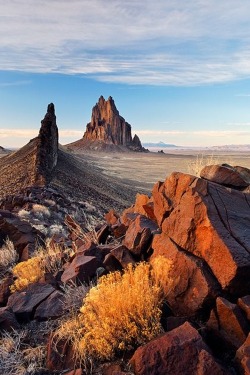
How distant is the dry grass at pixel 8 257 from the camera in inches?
359

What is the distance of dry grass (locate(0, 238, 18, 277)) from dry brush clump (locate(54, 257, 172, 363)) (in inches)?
162

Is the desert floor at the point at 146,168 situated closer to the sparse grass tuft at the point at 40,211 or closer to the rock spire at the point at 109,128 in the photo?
the sparse grass tuft at the point at 40,211

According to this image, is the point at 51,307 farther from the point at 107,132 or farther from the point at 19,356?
the point at 107,132

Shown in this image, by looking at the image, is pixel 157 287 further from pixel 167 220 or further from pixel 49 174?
pixel 49 174

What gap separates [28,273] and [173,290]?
3.13 meters

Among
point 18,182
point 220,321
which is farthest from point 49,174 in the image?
point 220,321

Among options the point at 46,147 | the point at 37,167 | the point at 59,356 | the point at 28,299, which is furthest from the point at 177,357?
the point at 46,147

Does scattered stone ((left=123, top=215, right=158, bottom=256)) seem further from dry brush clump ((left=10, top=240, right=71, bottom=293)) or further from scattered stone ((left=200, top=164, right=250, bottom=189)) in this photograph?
dry brush clump ((left=10, top=240, right=71, bottom=293))

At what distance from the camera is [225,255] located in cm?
A: 528

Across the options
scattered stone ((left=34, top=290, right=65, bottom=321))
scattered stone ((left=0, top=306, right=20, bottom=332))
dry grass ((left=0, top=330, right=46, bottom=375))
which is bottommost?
dry grass ((left=0, top=330, right=46, bottom=375))

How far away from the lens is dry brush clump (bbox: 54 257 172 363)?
488 cm

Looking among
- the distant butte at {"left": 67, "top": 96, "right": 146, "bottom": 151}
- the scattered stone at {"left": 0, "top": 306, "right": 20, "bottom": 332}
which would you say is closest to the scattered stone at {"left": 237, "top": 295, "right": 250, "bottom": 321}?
the scattered stone at {"left": 0, "top": 306, "right": 20, "bottom": 332}

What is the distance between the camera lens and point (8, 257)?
9.33 meters

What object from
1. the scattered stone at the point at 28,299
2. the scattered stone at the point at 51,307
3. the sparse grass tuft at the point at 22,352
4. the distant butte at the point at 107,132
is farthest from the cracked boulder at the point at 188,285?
the distant butte at the point at 107,132
